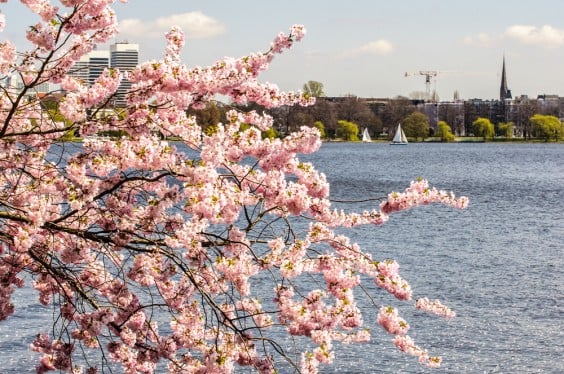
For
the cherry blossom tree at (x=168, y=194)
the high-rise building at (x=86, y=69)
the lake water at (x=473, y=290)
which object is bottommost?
the lake water at (x=473, y=290)

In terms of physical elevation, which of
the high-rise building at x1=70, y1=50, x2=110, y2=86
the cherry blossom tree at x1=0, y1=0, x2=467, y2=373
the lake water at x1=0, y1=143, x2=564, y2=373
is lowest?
→ the lake water at x1=0, y1=143, x2=564, y2=373

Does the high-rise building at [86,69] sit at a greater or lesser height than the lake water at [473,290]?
greater

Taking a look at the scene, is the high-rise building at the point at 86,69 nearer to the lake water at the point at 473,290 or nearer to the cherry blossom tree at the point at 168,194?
the cherry blossom tree at the point at 168,194

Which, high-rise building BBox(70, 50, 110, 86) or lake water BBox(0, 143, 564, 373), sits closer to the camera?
high-rise building BBox(70, 50, 110, 86)

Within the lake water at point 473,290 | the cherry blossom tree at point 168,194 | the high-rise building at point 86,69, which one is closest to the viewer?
the cherry blossom tree at point 168,194

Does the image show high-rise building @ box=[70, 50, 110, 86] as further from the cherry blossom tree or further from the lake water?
the lake water

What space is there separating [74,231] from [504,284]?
22920 mm

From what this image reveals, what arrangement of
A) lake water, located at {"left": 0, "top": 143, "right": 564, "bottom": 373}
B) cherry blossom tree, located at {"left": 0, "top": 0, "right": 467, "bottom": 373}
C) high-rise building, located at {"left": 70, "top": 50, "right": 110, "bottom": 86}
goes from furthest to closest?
lake water, located at {"left": 0, "top": 143, "right": 564, "bottom": 373}
high-rise building, located at {"left": 70, "top": 50, "right": 110, "bottom": 86}
cherry blossom tree, located at {"left": 0, "top": 0, "right": 467, "bottom": 373}

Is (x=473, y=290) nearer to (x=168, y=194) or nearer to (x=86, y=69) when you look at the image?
(x=86, y=69)

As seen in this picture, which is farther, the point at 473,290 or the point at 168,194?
the point at 473,290

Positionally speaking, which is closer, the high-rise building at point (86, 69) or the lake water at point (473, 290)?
the high-rise building at point (86, 69)

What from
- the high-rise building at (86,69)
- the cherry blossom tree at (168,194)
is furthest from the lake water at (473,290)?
the high-rise building at (86,69)

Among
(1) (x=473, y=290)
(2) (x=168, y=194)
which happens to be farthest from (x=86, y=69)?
(1) (x=473, y=290)

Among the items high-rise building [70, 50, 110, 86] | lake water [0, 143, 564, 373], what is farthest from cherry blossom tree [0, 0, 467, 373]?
lake water [0, 143, 564, 373]
